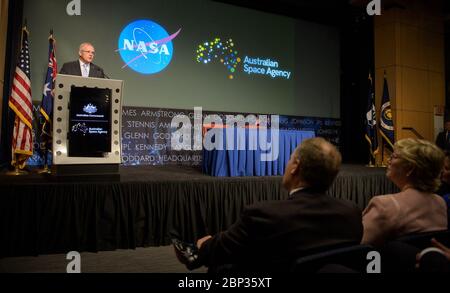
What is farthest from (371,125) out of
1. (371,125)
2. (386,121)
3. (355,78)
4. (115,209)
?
(115,209)

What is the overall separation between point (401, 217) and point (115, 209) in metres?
2.03

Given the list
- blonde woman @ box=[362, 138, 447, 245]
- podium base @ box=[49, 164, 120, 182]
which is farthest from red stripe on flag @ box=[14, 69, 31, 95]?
blonde woman @ box=[362, 138, 447, 245]

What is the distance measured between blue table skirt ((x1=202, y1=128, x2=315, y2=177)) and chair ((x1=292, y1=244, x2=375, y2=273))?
7.12 ft

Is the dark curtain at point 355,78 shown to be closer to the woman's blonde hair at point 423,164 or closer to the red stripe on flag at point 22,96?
the red stripe on flag at point 22,96

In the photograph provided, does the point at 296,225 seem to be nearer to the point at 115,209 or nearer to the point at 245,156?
the point at 115,209

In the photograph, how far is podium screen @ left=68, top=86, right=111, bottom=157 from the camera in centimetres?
246

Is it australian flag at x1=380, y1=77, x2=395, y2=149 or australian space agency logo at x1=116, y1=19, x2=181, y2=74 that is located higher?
australian space agency logo at x1=116, y1=19, x2=181, y2=74

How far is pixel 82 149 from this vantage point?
2.49 m

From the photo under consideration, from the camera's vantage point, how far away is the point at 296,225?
995 mm

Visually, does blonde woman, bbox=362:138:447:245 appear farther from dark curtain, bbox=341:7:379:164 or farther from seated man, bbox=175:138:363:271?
dark curtain, bbox=341:7:379:164

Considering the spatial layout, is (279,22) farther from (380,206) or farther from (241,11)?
(380,206)

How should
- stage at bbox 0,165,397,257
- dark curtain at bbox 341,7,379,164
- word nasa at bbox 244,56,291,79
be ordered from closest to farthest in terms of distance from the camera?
stage at bbox 0,165,397,257, word nasa at bbox 244,56,291,79, dark curtain at bbox 341,7,379,164

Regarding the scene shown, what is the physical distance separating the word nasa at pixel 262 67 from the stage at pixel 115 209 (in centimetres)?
291
